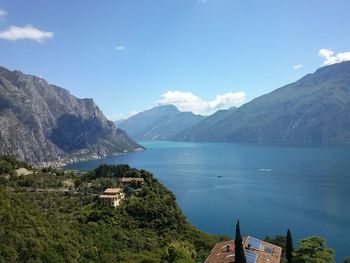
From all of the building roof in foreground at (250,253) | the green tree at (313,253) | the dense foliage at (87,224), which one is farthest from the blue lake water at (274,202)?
the green tree at (313,253)

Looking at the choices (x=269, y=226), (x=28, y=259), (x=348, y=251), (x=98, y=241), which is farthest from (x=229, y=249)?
(x=269, y=226)

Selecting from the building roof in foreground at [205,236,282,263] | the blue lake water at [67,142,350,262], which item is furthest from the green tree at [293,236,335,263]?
the blue lake water at [67,142,350,262]

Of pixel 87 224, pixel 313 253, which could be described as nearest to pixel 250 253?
pixel 313 253

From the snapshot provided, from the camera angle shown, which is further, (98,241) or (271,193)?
(271,193)

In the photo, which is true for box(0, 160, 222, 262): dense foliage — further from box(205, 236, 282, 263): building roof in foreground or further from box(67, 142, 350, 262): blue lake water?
box(67, 142, 350, 262): blue lake water

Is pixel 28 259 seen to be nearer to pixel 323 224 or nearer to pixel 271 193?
pixel 323 224

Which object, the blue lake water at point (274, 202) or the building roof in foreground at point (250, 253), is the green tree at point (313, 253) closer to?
the building roof in foreground at point (250, 253)
